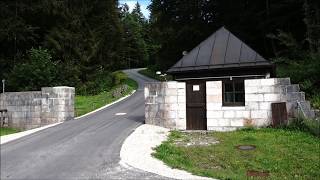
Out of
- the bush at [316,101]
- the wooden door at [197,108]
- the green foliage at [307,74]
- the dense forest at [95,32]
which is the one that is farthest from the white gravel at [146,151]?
the dense forest at [95,32]

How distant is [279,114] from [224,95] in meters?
2.31

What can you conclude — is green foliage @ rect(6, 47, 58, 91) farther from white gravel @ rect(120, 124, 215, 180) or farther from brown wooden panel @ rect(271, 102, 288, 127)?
brown wooden panel @ rect(271, 102, 288, 127)

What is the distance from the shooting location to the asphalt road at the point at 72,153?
955 centimetres

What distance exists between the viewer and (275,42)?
34938 millimetres

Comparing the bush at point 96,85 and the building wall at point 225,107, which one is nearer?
the building wall at point 225,107

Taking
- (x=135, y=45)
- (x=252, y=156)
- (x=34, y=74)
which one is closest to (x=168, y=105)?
(x=252, y=156)

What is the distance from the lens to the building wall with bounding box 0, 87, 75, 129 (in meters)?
19.4

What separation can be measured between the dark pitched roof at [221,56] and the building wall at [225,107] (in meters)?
1.06

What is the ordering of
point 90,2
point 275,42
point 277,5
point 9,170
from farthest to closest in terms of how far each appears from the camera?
point 90,2
point 275,42
point 277,5
point 9,170

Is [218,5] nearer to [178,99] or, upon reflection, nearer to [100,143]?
[178,99]

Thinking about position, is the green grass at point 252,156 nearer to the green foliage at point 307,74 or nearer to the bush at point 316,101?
the bush at point 316,101

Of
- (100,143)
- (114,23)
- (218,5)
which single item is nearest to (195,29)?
(218,5)

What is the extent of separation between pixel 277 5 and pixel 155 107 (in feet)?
64.6

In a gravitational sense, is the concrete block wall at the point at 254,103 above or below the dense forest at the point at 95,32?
below
